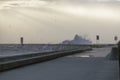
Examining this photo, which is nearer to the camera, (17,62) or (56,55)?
(17,62)

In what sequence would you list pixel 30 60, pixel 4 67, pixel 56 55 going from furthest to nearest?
1. pixel 56 55
2. pixel 30 60
3. pixel 4 67

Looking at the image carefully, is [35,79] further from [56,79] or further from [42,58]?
[42,58]

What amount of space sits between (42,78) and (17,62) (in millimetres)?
7664

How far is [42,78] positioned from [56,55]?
2341 centimetres

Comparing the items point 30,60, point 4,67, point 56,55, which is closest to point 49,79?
point 4,67

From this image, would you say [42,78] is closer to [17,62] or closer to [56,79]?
[56,79]

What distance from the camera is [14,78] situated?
62.0 feet

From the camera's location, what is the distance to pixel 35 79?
60.3ft

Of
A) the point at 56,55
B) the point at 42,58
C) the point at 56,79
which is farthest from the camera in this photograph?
the point at 56,55

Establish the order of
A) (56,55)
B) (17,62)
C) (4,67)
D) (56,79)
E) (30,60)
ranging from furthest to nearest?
(56,55), (30,60), (17,62), (4,67), (56,79)

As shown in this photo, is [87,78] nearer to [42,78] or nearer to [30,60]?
[42,78]

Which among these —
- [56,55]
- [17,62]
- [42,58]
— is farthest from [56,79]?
[56,55]

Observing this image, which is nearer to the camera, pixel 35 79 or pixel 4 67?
pixel 35 79

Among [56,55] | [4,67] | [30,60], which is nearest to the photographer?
[4,67]
